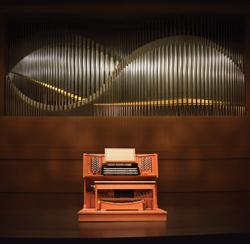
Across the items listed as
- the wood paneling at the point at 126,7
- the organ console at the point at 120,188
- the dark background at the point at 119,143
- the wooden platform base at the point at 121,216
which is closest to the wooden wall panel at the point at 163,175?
the dark background at the point at 119,143

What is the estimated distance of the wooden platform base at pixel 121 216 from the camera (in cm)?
453

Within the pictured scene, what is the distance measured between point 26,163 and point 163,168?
1.61m

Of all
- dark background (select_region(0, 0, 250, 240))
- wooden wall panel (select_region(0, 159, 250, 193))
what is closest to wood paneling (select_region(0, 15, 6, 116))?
dark background (select_region(0, 0, 250, 240))

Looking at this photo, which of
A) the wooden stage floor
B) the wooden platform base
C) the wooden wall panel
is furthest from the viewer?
the wooden wall panel

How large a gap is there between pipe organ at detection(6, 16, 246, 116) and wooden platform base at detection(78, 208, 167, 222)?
1941mm

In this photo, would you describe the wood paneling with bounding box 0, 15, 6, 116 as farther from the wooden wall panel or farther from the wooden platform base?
the wooden platform base

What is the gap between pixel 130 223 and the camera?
435 cm

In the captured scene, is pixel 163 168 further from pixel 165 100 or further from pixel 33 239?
pixel 33 239

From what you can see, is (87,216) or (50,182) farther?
(50,182)

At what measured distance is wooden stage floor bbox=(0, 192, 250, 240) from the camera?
12.6 feet

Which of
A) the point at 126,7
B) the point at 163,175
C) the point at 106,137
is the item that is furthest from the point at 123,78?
the point at 163,175

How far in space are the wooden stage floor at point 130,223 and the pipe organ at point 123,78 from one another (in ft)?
3.31

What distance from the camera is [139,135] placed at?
6301mm

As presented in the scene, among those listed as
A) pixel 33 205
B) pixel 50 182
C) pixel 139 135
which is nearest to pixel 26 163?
pixel 50 182
